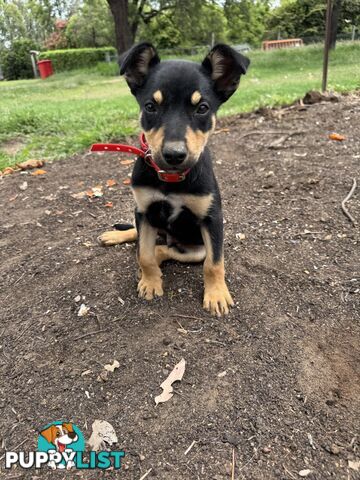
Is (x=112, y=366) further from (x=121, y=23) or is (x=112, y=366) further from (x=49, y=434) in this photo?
(x=121, y=23)

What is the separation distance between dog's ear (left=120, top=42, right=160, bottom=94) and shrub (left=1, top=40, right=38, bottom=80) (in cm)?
4170

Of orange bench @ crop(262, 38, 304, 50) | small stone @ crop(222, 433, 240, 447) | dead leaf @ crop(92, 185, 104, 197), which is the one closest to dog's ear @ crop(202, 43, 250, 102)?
small stone @ crop(222, 433, 240, 447)

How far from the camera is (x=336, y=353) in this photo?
2.58m

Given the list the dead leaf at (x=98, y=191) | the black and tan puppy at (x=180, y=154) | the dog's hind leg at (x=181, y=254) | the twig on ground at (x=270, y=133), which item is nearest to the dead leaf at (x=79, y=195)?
the dead leaf at (x=98, y=191)

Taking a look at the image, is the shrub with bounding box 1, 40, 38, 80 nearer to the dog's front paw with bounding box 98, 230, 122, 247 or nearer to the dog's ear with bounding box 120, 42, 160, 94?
the dog's front paw with bounding box 98, 230, 122, 247

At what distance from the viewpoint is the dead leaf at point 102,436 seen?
2.12 meters

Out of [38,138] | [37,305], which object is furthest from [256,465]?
[38,138]

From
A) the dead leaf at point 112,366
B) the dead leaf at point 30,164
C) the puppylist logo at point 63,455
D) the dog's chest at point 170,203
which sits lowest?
the puppylist logo at point 63,455

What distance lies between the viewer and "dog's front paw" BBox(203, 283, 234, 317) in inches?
113

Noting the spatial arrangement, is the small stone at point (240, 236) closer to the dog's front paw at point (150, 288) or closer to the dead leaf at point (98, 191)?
the dog's front paw at point (150, 288)

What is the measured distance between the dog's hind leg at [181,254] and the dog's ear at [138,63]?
1224 millimetres

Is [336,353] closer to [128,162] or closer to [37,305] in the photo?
[37,305]

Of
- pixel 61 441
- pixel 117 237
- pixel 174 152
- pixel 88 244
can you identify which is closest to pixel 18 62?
pixel 88 244

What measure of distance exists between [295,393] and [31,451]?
1400mm
